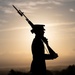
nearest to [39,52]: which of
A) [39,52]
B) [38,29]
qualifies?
[39,52]

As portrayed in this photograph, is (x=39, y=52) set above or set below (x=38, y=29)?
below

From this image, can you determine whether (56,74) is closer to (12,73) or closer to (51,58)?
(12,73)

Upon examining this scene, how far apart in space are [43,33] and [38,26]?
370 mm

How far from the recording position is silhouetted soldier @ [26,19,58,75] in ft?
38.4

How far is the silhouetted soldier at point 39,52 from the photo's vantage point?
1170cm

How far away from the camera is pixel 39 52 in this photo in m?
11.9

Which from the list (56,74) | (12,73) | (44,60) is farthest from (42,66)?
(56,74)

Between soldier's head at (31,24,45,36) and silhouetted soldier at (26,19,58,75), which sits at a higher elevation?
soldier's head at (31,24,45,36)

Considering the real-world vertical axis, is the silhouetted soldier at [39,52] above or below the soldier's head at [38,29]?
below

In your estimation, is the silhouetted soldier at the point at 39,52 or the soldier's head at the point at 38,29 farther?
the soldier's head at the point at 38,29

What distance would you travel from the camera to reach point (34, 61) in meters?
11.9

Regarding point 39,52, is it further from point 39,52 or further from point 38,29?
point 38,29

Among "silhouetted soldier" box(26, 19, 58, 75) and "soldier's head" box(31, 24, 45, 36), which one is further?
"soldier's head" box(31, 24, 45, 36)

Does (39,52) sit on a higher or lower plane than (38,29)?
lower
